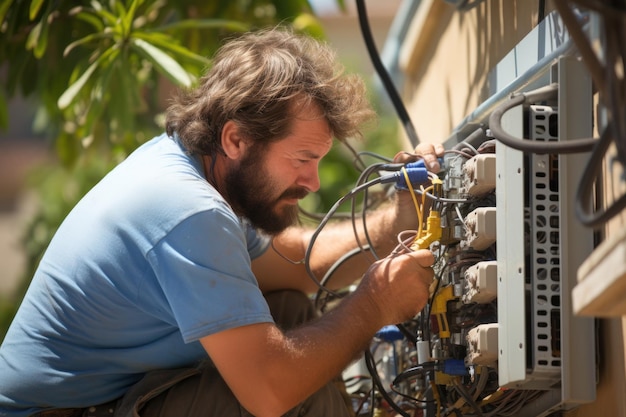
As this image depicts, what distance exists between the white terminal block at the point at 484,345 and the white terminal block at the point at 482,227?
187mm

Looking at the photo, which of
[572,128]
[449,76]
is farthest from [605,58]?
[449,76]

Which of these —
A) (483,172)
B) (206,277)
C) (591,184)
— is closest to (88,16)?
(206,277)

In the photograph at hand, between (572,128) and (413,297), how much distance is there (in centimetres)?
60

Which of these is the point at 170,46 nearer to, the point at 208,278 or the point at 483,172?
the point at 208,278

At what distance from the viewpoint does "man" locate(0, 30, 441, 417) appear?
216cm

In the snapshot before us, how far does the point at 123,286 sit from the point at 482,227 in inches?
34.8

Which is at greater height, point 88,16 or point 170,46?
point 88,16

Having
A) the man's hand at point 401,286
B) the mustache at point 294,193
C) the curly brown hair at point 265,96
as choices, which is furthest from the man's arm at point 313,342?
the curly brown hair at point 265,96

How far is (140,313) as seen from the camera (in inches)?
91.0

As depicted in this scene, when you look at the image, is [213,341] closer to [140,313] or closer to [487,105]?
[140,313]

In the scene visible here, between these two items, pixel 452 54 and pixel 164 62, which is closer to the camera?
pixel 164 62

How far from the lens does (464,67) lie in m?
3.25

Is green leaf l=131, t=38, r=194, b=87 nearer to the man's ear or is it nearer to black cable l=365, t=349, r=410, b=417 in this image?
the man's ear

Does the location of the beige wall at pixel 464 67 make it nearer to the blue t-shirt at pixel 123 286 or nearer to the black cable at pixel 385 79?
the black cable at pixel 385 79
